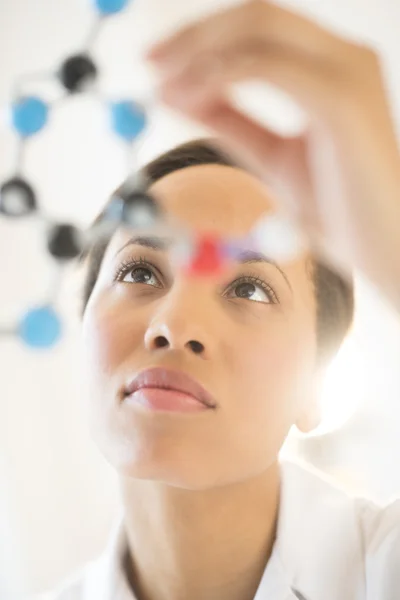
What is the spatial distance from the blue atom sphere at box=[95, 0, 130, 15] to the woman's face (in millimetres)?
136

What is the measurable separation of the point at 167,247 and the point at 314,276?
0.14 meters

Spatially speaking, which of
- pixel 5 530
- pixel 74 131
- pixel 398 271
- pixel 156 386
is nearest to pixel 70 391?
pixel 5 530

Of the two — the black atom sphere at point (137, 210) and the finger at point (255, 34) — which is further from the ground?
the finger at point (255, 34)

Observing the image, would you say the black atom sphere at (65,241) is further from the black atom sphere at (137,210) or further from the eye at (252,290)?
the eye at (252,290)

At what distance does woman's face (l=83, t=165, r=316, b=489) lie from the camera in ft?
1.39

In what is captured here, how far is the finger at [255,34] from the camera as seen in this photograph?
33cm

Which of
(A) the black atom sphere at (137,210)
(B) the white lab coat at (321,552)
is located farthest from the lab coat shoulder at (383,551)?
(A) the black atom sphere at (137,210)

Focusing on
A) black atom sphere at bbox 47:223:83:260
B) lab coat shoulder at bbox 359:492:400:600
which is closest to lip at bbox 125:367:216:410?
black atom sphere at bbox 47:223:83:260

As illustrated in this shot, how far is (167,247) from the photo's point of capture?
469 millimetres

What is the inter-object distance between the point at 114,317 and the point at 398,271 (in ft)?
0.67

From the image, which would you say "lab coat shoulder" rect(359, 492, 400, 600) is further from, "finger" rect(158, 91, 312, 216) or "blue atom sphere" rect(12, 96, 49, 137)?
"blue atom sphere" rect(12, 96, 49, 137)

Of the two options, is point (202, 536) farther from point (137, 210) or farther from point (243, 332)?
point (137, 210)

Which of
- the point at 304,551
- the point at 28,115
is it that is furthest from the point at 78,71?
the point at 304,551

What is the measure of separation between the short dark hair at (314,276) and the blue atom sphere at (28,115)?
137 millimetres
